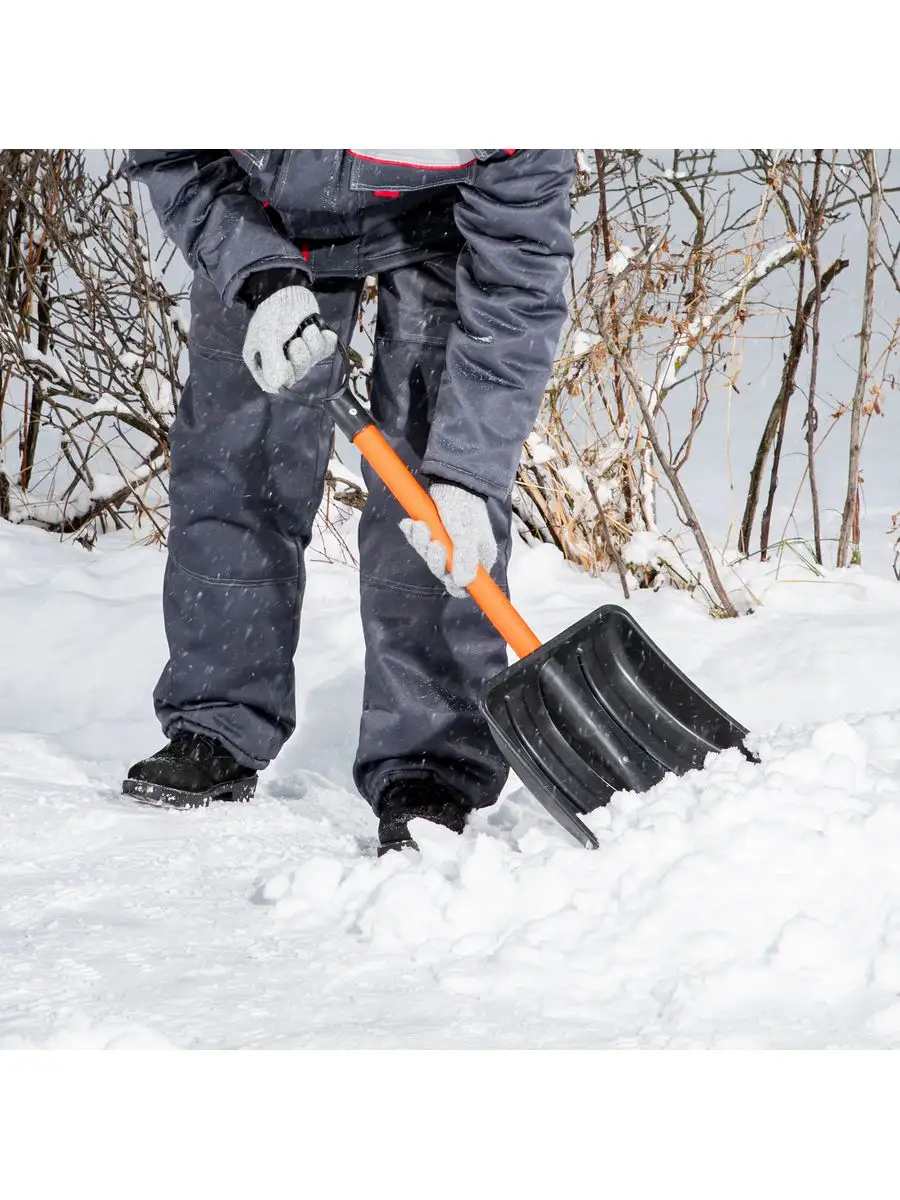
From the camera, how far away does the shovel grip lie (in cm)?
180

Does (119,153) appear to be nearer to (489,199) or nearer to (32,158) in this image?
(32,158)

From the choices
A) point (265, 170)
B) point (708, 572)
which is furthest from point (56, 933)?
point (708, 572)

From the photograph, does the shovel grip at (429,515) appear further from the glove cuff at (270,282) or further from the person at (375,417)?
the glove cuff at (270,282)

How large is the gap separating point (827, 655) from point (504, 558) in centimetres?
91

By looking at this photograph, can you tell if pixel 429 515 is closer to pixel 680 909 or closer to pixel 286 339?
pixel 286 339

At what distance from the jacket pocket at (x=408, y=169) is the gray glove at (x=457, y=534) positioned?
45 centimetres

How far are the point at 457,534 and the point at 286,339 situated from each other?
383 millimetres

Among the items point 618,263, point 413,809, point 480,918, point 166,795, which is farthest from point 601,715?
point 618,263

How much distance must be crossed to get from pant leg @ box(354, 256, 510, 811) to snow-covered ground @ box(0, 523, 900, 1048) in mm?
113

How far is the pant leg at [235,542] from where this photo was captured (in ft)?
6.69

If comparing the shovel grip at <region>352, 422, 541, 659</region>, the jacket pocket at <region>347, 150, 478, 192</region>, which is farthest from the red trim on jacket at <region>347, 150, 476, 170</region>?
the shovel grip at <region>352, 422, 541, 659</region>

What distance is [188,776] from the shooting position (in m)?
2.04

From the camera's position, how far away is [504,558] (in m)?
2.04

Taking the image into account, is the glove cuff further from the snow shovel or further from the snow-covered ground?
the snow-covered ground
